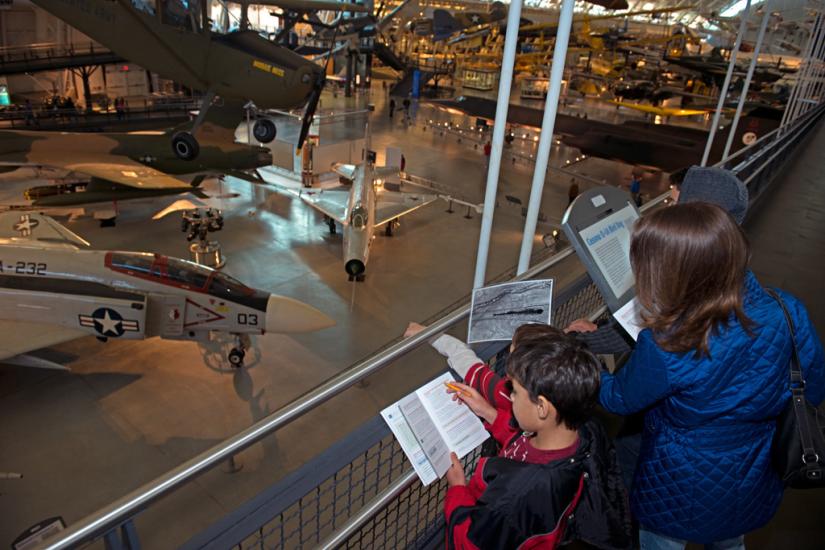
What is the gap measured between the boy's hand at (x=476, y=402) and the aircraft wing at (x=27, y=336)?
7080mm

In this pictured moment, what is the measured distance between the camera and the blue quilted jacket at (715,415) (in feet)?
4.80

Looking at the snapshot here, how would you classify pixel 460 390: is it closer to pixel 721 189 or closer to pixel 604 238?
pixel 604 238

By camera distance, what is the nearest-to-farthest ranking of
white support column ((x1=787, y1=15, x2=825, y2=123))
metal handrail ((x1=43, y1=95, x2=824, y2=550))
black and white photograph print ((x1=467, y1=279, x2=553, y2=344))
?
metal handrail ((x1=43, y1=95, x2=824, y2=550))
black and white photograph print ((x1=467, y1=279, x2=553, y2=344))
white support column ((x1=787, y1=15, x2=825, y2=123))

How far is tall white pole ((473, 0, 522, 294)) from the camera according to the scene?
7.73 feet

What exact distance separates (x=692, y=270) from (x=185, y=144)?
12.0m

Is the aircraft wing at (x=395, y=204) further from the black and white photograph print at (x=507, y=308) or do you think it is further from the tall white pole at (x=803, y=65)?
the tall white pole at (x=803, y=65)

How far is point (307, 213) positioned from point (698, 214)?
14.1m

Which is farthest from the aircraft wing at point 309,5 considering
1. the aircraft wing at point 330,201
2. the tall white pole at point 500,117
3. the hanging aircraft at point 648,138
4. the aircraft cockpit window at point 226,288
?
the tall white pole at point 500,117

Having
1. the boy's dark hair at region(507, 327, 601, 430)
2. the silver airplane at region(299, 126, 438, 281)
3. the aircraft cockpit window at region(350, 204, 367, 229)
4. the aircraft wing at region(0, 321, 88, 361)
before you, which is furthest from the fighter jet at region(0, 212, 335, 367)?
the boy's dark hair at region(507, 327, 601, 430)

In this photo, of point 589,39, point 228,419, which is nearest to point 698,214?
point 228,419

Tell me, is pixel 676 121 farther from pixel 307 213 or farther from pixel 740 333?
pixel 740 333

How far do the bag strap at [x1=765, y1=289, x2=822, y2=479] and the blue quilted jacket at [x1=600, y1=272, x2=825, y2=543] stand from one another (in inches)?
1.3

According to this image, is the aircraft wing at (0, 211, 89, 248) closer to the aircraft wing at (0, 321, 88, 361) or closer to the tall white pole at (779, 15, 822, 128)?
the aircraft wing at (0, 321, 88, 361)

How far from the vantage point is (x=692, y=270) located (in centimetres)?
140
